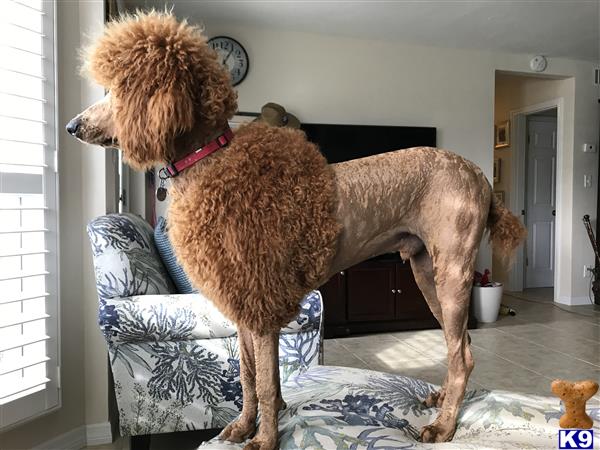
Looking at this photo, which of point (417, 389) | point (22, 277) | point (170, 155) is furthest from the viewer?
point (22, 277)

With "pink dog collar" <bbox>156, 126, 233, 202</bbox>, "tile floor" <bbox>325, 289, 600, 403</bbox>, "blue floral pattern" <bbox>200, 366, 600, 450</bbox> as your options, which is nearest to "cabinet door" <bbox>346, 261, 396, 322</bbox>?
"tile floor" <bbox>325, 289, 600, 403</bbox>

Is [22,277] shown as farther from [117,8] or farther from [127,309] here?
[117,8]

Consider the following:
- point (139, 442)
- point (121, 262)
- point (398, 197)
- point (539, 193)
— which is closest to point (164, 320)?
point (121, 262)

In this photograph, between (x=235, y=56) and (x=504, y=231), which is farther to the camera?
(x=235, y=56)

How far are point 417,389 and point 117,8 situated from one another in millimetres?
2822

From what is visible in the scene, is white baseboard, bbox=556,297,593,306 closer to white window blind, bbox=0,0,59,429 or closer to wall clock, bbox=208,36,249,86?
wall clock, bbox=208,36,249,86

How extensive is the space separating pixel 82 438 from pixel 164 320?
0.81 meters

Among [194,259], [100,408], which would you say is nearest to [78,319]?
[100,408]

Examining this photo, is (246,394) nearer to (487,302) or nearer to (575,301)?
(487,302)

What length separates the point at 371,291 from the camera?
3.89 metres

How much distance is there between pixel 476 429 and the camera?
112cm

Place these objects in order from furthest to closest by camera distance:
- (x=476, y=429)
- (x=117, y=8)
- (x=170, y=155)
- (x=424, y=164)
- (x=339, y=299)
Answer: (x=339, y=299) → (x=117, y=8) → (x=476, y=429) → (x=424, y=164) → (x=170, y=155)

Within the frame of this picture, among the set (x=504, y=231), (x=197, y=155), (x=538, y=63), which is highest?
(x=538, y=63)

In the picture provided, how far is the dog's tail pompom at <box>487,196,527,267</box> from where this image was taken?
108 cm
